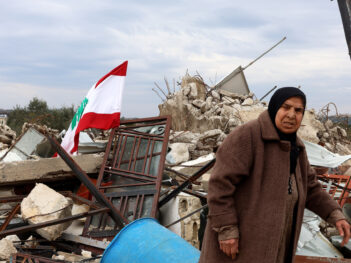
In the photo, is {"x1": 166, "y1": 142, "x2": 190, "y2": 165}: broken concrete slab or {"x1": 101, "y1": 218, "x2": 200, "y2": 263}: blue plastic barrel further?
{"x1": 166, "y1": 142, "x2": 190, "y2": 165}: broken concrete slab

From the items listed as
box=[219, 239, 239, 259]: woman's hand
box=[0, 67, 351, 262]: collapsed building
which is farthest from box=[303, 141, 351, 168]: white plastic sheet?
box=[219, 239, 239, 259]: woman's hand

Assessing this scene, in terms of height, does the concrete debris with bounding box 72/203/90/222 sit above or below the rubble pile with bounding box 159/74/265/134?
below

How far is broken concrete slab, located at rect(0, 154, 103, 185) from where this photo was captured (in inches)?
243

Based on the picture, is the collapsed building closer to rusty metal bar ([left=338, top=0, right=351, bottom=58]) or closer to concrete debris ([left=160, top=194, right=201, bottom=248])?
concrete debris ([left=160, top=194, right=201, bottom=248])

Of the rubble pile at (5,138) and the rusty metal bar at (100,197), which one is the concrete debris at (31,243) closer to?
the rusty metal bar at (100,197)

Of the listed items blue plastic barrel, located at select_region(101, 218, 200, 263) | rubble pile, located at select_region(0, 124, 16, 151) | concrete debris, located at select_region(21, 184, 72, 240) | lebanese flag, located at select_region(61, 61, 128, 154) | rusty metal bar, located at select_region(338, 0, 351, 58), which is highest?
rusty metal bar, located at select_region(338, 0, 351, 58)

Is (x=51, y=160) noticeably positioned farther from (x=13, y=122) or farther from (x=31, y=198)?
(x=13, y=122)

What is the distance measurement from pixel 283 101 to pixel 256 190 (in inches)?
19.8

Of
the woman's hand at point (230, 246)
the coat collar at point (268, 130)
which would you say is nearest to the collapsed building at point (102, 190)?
the woman's hand at point (230, 246)

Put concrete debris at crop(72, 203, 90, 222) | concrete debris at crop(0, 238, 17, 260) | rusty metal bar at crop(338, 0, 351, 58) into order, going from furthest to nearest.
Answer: concrete debris at crop(72, 203, 90, 222)
rusty metal bar at crop(338, 0, 351, 58)
concrete debris at crop(0, 238, 17, 260)

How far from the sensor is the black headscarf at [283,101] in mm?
2260

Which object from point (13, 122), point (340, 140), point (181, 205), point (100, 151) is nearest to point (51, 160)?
point (100, 151)

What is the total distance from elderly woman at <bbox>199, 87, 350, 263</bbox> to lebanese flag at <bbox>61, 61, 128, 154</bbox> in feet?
14.7

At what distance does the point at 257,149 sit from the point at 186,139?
7.12 m
